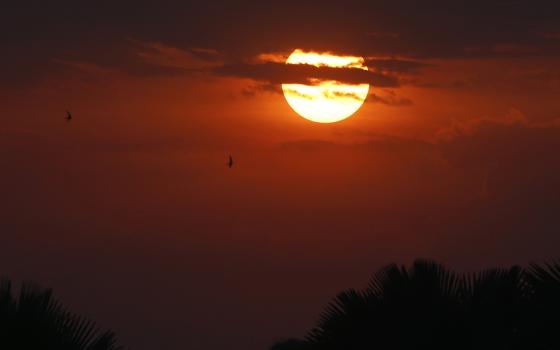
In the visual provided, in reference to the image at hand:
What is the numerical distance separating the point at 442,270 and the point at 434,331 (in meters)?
1.40

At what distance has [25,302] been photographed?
17.3m

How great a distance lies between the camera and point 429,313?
20.1m

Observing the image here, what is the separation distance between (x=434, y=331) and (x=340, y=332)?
1953 millimetres

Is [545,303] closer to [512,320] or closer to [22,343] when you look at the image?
[512,320]

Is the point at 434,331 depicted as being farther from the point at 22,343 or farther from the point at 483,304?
the point at 22,343

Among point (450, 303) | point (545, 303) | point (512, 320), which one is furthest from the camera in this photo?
point (450, 303)

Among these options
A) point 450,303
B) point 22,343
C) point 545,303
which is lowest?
point 22,343

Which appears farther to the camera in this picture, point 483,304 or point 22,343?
point 483,304

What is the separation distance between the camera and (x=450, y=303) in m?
20.2

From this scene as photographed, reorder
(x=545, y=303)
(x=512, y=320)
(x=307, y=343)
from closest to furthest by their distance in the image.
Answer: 1. (x=545, y=303)
2. (x=512, y=320)
3. (x=307, y=343)

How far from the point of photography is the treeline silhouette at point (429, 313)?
19141mm

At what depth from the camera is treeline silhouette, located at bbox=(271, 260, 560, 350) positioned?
19141mm

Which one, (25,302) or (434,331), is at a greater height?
(434,331)

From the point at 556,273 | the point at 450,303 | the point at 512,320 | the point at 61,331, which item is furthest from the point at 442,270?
the point at 61,331
